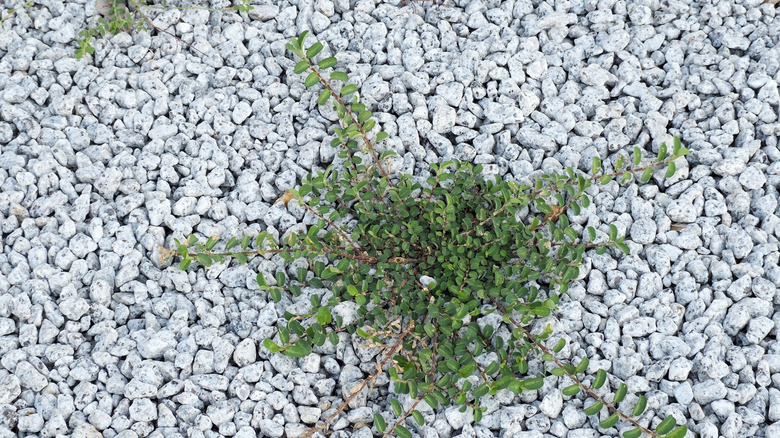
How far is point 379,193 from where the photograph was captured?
2396 mm

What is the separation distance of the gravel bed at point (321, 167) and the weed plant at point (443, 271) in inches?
2.9

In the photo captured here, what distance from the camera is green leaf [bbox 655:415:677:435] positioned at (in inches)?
73.9

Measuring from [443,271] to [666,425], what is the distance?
755 millimetres

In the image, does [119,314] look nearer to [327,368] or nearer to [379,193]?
[327,368]

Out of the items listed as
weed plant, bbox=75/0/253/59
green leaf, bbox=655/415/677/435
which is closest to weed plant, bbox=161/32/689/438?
green leaf, bbox=655/415/677/435

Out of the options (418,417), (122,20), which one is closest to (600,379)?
(418,417)

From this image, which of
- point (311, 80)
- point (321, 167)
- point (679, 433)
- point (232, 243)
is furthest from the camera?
point (321, 167)

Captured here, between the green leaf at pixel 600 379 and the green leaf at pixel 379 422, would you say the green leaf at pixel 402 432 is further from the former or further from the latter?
the green leaf at pixel 600 379

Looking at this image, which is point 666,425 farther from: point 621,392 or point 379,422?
point 379,422

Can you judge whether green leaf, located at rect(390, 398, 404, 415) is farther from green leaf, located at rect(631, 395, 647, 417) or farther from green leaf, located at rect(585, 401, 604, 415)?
green leaf, located at rect(631, 395, 647, 417)

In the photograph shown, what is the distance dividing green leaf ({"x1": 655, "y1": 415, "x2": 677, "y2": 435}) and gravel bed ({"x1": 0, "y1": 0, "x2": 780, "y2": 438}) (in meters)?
0.13

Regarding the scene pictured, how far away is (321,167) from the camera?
2635mm

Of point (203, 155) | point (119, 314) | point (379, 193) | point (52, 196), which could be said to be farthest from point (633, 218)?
point (52, 196)

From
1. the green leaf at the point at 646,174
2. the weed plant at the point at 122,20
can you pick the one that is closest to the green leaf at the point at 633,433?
the green leaf at the point at 646,174
